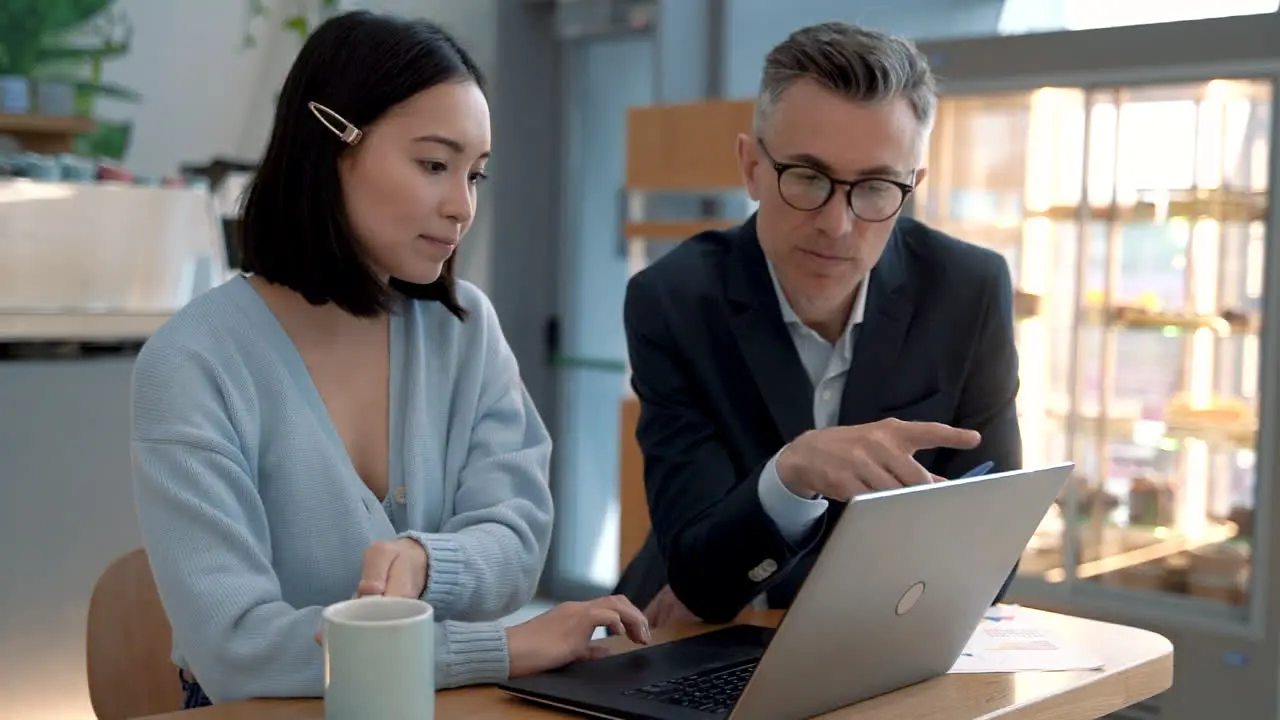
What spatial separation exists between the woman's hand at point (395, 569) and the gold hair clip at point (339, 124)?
40 cm

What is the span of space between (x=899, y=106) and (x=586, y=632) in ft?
2.28

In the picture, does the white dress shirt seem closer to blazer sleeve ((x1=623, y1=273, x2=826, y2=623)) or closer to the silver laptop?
blazer sleeve ((x1=623, y1=273, x2=826, y2=623))

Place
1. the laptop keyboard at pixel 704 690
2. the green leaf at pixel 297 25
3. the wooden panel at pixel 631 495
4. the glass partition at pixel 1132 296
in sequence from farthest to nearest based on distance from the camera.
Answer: the green leaf at pixel 297 25, the wooden panel at pixel 631 495, the glass partition at pixel 1132 296, the laptop keyboard at pixel 704 690

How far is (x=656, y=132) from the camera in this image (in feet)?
14.2

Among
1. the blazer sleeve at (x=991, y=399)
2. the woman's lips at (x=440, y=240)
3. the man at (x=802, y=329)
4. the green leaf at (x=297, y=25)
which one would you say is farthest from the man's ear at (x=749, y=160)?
the green leaf at (x=297, y=25)

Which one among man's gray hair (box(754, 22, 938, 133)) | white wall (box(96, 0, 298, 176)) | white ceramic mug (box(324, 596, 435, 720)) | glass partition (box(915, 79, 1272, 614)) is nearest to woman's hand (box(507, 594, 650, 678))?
white ceramic mug (box(324, 596, 435, 720))

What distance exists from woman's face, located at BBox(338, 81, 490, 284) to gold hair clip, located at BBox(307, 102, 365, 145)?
0.01 m

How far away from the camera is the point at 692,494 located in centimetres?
158

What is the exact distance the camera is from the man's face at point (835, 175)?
1557 mm

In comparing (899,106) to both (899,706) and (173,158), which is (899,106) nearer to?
A: (899,706)

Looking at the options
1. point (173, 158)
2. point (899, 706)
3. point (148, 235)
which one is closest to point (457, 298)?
point (899, 706)

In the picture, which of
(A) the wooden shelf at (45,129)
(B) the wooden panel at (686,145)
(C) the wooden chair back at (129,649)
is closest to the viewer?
(C) the wooden chair back at (129,649)

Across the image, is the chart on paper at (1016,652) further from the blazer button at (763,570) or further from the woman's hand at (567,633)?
the woman's hand at (567,633)

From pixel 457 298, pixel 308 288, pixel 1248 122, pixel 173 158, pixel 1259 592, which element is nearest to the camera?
pixel 308 288
